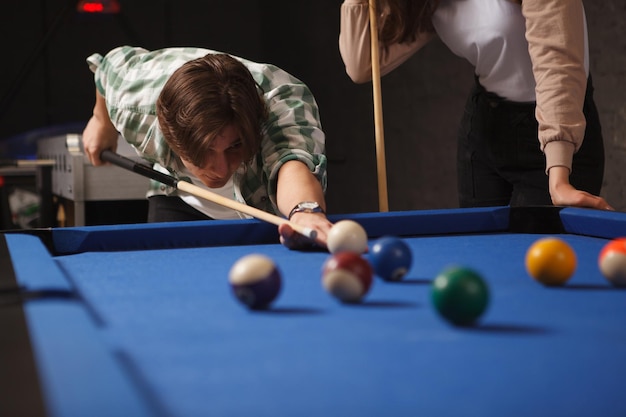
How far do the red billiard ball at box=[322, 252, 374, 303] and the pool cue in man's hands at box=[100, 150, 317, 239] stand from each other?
520mm

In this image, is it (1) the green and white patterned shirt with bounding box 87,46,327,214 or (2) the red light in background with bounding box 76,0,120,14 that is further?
(2) the red light in background with bounding box 76,0,120,14

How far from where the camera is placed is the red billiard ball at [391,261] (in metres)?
1.37

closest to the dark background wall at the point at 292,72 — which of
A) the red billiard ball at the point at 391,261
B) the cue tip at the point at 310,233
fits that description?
the cue tip at the point at 310,233

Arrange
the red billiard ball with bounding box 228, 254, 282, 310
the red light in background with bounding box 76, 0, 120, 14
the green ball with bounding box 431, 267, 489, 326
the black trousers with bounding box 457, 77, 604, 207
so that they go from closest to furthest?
the green ball with bounding box 431, 267, 489, 326
the red billiard ball with bounding box 228, 254, 282, 310
the black trousers with bounding box 457, 77, 604, 207
the red light in background with bounding box 76, 0, 120, 14

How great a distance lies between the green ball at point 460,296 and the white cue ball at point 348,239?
0.56 m

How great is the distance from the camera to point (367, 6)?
2670 millimetres

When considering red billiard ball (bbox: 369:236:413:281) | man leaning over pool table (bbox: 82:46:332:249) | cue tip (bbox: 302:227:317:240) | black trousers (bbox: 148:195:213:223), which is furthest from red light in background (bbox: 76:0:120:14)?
red billiard ball (bbox: 369:236:413:281)

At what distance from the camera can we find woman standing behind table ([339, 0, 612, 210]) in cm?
211

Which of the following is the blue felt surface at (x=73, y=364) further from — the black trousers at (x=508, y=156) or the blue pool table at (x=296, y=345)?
the black trousers at (x=508, y=156)

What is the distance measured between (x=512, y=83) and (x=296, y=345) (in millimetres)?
1712

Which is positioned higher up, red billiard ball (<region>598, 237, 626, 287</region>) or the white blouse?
the white blouse

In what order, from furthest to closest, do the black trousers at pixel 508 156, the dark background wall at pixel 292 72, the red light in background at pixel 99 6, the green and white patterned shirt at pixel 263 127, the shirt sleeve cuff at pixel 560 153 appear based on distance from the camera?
the red light in background at pixel 99 6 → the dark background wall at pixel 292 72 → the black trousers at pixel 508 156 → the green and white patterned shirt at pixel 263 127 → the shirt sleeve cuff at pixel 560 153

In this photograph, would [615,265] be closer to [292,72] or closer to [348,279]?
[348,279]

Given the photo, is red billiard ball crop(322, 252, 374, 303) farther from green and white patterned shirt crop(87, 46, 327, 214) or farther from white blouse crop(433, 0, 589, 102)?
white blouse crop(433, 0, 589, 102)
